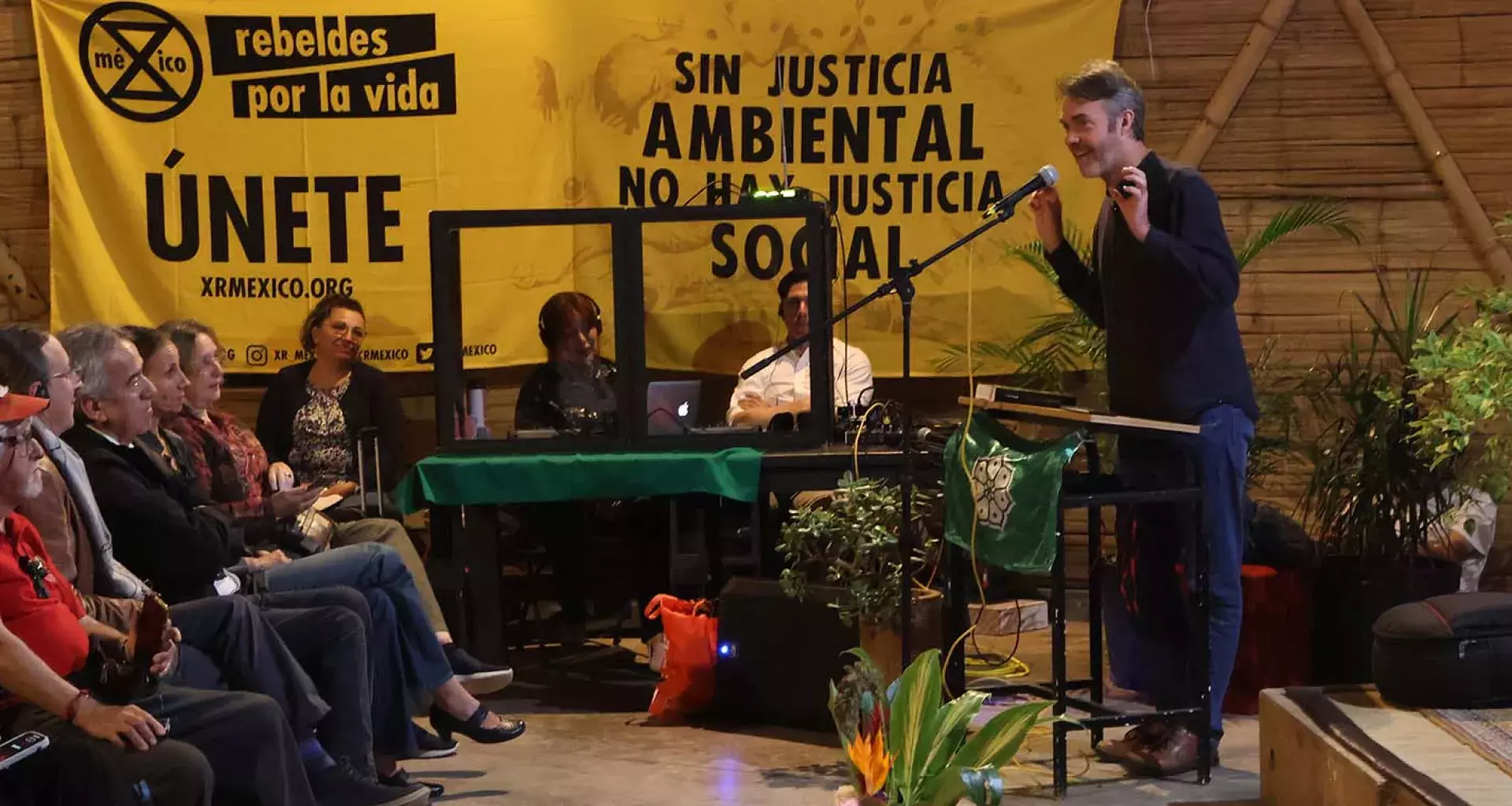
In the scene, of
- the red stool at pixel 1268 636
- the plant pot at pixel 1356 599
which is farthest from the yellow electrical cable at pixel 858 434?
the plant pot at pixel 1356 599

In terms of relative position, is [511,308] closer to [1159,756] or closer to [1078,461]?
[1078,461]

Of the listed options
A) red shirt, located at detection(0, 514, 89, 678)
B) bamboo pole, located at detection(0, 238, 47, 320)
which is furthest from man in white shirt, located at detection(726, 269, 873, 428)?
bamboo pole, located at detection(0, 238, 47, 320)

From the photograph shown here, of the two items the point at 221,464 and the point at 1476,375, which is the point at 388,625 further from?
the point at 1476,375

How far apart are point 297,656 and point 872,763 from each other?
154cm

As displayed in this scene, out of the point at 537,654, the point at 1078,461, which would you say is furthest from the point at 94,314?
the point at 1078,461

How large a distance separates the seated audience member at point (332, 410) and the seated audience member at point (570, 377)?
21.7 inches

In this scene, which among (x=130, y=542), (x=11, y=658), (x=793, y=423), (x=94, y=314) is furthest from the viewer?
(x=94, y=314)

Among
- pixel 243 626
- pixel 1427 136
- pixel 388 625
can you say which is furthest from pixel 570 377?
pixel 1427 136

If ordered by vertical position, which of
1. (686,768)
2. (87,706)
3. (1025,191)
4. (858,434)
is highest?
(1025,191)

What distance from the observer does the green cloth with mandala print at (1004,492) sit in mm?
→ 3641

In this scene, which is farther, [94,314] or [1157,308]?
[94,314]

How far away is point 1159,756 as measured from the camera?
3.86 m

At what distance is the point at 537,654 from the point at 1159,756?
7.98 ft

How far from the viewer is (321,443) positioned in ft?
18.7
